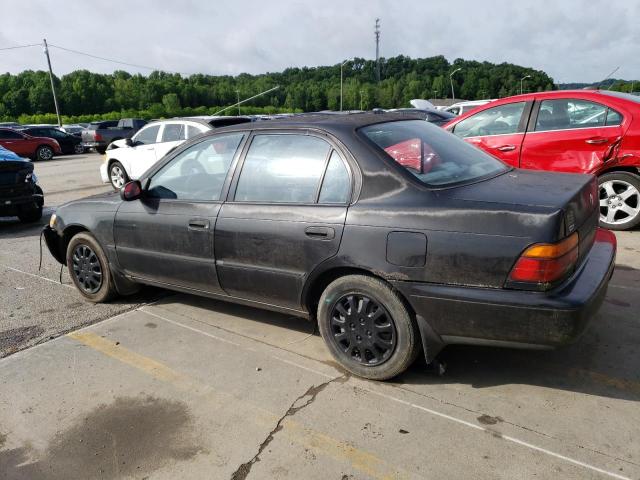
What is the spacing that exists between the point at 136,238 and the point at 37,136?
23.2 meters

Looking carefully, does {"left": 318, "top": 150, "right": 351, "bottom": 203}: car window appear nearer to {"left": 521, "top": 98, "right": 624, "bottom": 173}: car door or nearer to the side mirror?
the side mirror

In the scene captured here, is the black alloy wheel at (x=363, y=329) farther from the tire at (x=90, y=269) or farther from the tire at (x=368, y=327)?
the tire at (x=90, y=269)

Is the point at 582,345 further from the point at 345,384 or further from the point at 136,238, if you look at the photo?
the point at 136,238

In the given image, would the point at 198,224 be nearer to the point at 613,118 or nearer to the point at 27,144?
the point at 613,118

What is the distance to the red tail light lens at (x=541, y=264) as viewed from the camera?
2.62m

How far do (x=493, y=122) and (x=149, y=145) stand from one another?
7.20 metres

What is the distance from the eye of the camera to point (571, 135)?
6.30 metres

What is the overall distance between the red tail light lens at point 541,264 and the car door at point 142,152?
31.2ft

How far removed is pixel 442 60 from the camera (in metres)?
99.0

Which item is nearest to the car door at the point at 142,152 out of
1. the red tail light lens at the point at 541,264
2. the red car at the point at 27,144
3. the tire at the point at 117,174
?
the tire at the point at 117,174

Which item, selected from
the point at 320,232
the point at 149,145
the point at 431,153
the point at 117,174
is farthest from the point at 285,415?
the point at 117,174

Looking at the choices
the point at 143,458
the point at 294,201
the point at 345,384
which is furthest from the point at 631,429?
the point at 143,458

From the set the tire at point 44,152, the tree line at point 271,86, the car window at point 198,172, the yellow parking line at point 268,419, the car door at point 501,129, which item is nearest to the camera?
the yellow parking line at point 268,419

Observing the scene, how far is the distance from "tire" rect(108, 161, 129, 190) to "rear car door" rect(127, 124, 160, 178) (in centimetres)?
30
